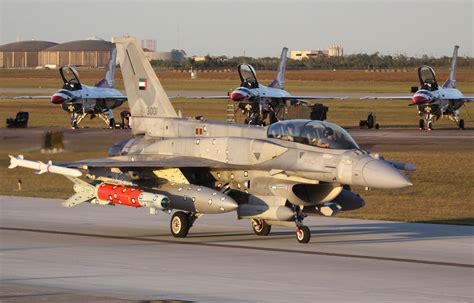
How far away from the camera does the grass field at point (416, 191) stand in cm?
2686

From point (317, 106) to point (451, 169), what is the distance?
30518mm

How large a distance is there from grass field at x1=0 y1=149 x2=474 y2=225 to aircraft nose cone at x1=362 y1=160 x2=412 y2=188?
20.0 ft

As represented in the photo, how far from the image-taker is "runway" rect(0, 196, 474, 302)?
15742 millimetres

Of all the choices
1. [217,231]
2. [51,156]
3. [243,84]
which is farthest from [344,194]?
[243,84]

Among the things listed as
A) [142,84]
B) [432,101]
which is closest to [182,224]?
[142,84]

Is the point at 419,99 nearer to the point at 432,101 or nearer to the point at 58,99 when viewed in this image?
the point at 432,101

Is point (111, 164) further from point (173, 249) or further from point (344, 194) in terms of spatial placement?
point (344, 194)

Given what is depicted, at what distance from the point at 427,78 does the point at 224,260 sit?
48.6m

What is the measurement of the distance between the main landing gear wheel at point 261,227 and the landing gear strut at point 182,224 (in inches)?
52.3

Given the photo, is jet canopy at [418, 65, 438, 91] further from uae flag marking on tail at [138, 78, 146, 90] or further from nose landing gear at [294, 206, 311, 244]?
nose landing gear at [294, 206, 311, 244]

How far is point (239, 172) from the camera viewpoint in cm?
2184

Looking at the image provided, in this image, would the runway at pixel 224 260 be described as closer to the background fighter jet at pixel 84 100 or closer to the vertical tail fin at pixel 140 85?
the vertical tail fin at pixel 140 85

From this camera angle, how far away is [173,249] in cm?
2059

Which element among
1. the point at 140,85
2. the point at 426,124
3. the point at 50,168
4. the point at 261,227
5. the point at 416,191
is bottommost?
the point at 426,124
